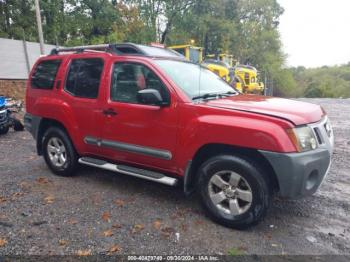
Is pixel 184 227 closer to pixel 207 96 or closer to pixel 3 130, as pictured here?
pixel 207 96

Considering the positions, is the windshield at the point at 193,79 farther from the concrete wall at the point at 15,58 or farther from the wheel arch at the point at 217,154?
the concrete wall at the point at 15,58

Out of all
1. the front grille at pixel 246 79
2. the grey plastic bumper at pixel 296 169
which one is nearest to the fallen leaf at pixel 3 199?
the grey plastic bumper at pixel 296 169

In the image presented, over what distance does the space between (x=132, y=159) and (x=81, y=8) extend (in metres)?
22.5

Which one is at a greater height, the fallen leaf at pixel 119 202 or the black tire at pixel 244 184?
the black tire at pixel 244 184

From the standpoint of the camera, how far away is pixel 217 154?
11.4ft

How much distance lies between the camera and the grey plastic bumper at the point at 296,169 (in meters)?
2.93

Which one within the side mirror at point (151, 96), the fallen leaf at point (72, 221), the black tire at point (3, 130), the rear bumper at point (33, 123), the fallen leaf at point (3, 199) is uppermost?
the side mirror at point (151, 96)

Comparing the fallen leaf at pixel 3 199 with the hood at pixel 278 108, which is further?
the fallen leaf at pixel 3 199

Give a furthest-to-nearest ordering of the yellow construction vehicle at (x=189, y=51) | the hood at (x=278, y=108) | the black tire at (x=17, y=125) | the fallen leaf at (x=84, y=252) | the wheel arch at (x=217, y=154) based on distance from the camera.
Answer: the yellow construction vehicle at (x=189, y=51) → the black tire at (x=17, y=125) → the wheel arch at (x=217, y=154) → the hood at (x=278, y=108) → the fallen leaf at (x=84, y=252)

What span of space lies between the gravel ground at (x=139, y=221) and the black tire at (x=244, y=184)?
12 centimetres

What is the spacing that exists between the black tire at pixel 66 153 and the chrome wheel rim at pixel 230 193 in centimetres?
243

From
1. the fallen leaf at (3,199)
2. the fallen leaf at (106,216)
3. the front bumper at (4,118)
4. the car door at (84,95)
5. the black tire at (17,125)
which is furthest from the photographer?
the black tire at (17,125)

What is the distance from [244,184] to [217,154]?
447 mm

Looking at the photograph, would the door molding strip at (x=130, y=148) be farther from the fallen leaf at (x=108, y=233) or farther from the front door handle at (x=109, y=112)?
the fallen leaf at (x=108, y=233)
